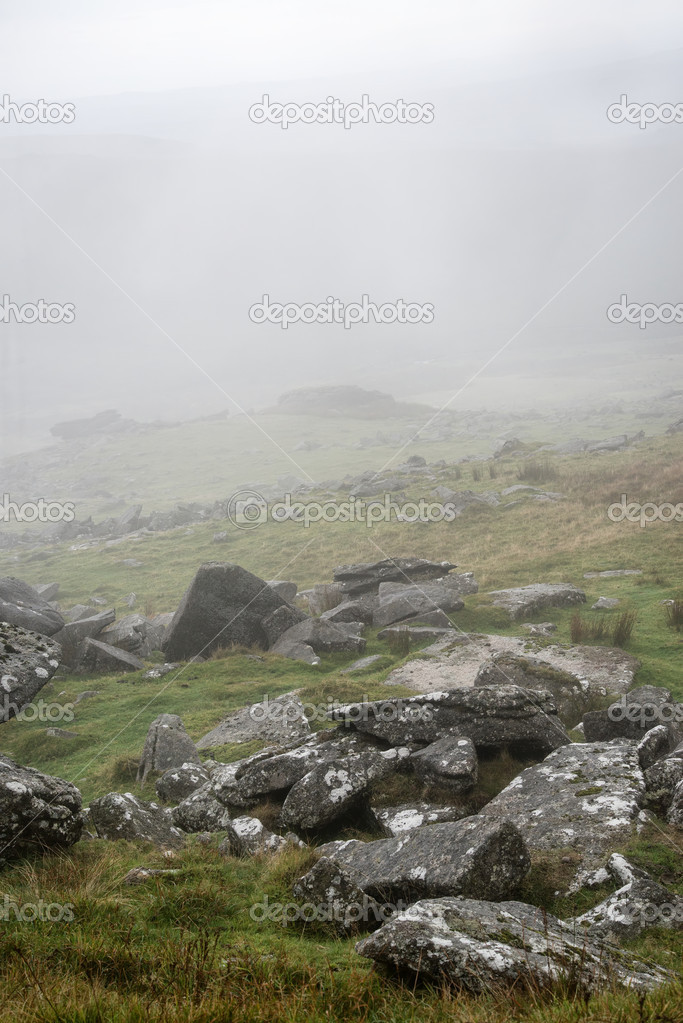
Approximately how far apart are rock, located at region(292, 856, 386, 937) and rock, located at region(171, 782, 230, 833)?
323 cm

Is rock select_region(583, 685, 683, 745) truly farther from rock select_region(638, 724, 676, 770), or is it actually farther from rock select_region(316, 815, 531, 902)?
rock select_region(316, 815, 531, 902)

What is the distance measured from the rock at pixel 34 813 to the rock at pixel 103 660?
41.3ft

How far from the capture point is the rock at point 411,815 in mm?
8789

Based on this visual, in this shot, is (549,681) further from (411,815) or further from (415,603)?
(415,603)

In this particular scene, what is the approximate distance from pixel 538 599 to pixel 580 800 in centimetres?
1319

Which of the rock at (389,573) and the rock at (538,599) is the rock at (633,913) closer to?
the rock at (538,599)

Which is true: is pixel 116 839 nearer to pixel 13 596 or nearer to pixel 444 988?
pixel 444 988

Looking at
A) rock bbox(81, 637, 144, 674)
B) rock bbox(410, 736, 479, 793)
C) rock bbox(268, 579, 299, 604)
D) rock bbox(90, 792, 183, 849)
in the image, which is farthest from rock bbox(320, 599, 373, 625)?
rock bbox(90, 792, 183, 849)

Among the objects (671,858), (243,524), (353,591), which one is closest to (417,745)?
(671,858)

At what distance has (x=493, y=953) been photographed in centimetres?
479

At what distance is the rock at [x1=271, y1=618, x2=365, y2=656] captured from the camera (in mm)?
20031

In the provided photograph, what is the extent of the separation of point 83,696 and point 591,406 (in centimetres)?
8083

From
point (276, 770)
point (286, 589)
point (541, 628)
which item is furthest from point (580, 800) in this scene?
point (286, 589)

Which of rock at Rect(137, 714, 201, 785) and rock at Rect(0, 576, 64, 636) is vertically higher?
rock at Rect(0, 576, 64, 636)
